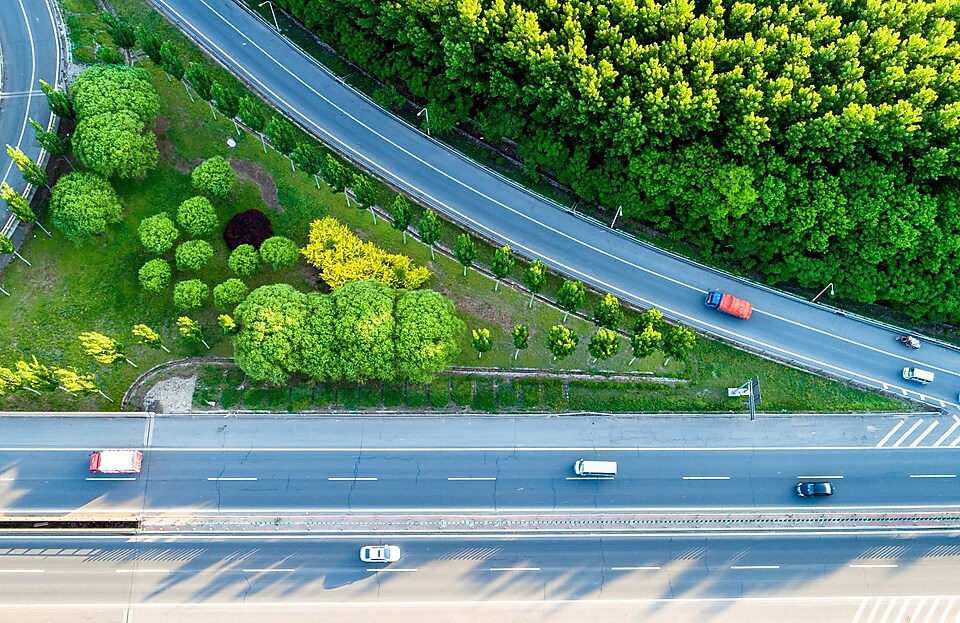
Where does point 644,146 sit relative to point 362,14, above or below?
below

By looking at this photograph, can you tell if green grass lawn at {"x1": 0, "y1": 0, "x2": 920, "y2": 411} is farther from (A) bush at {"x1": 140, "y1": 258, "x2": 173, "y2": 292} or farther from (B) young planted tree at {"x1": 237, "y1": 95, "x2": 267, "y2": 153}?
(B) young planted tree at {"x1": 237, "y1": 95, "x2": 267, "y2": 153}

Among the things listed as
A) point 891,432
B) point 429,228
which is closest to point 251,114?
point 429,228

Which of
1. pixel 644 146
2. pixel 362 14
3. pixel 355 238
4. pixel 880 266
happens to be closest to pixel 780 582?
pixel 880 266

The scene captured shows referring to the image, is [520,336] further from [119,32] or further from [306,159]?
[119,32]

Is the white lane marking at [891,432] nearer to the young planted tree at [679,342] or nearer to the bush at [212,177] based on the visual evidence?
the young planted tree at [679,342]

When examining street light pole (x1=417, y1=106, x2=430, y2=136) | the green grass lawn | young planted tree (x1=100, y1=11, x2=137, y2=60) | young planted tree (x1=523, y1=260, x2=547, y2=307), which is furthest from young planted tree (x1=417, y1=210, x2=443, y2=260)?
young planted tree (x1=100, y1=11, x2=137, y2=60)

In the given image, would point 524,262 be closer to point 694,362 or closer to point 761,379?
point 694,362
